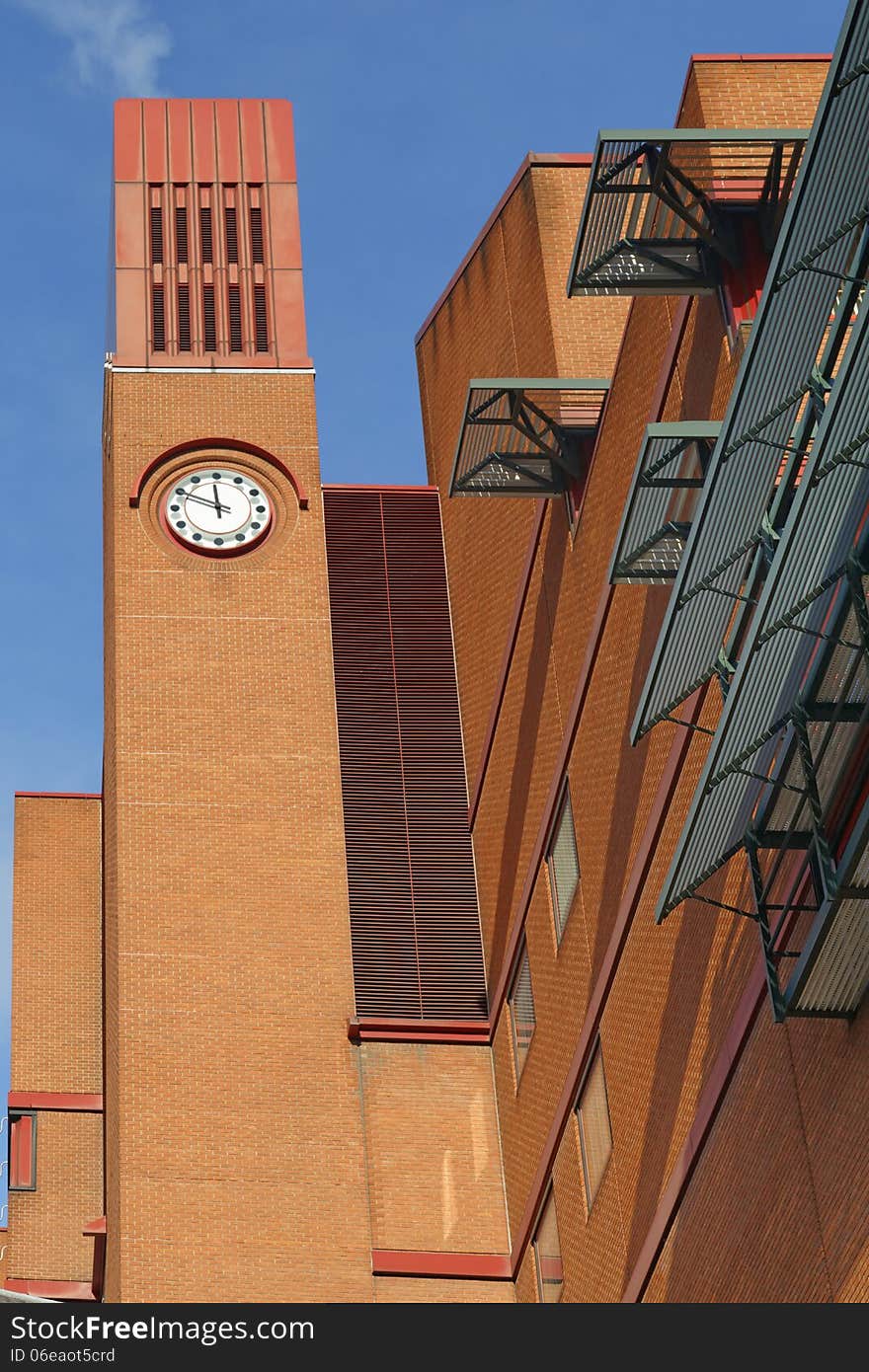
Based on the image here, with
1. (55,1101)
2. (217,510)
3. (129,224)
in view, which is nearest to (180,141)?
(129,224)

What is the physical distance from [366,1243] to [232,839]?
624 centimetres

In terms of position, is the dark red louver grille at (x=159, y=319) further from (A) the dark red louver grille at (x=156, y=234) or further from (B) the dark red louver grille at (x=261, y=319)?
(B) the dark red louver grille at (x=261, y=319)

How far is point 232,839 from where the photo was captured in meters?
29.5

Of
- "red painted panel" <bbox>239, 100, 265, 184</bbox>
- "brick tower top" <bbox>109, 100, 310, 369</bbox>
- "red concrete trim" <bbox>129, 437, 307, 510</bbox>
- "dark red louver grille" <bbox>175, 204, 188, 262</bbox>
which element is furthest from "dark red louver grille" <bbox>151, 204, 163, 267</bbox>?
"red concrete trim" <bbox>129, 437, 307, 510</bbox>

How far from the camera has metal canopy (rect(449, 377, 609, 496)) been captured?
24.7 meters

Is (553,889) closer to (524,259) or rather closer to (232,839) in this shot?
(232,839)

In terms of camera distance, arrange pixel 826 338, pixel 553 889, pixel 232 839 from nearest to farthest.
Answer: pixel 826 338
pixel 553 889
pixel 232 839

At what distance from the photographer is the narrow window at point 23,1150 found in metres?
35.1

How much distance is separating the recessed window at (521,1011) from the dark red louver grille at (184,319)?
12717 millimetres

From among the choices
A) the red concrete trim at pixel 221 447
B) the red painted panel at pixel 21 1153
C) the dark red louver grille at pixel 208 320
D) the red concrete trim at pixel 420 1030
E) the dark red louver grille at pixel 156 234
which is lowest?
the red concrete trim at pixel 420 1030

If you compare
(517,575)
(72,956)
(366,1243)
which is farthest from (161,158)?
(366,1243)

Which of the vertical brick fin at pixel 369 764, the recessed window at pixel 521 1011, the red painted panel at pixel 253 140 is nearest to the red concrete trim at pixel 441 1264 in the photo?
the recessed window at pixel 521 1011

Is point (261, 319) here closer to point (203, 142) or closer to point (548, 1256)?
point (203, 142)

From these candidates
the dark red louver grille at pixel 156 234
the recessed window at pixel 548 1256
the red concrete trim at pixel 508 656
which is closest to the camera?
the recessed window at pixel 548 1256
